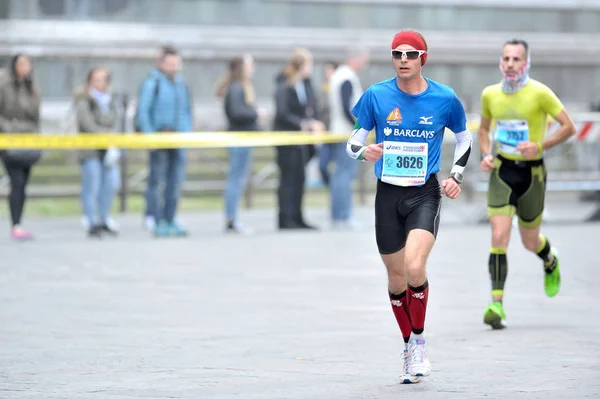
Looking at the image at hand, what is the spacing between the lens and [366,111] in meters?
8.94

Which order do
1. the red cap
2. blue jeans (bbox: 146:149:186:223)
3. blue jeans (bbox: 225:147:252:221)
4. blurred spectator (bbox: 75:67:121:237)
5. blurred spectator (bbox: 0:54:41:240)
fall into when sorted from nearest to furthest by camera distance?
the red cap < blurred spectator (bbox: 0:54:41:240) < blue jeans (bbox: 146:149:186:223) < blurred spectator (bbox: 75:67:121:237) < blue jeans (bbox: 225:147:252:221)

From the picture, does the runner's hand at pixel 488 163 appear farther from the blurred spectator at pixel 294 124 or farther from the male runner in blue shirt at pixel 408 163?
the blurred spectator at pixel 294 124

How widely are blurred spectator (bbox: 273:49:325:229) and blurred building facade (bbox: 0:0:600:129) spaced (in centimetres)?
810

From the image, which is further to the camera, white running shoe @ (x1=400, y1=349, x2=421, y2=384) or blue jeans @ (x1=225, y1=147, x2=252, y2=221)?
blue jeans @ (x1=225, y1=147, x2=252, y2=221)

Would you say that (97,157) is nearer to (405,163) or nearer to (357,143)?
(357,143)

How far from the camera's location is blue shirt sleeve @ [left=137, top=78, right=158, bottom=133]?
18266mm

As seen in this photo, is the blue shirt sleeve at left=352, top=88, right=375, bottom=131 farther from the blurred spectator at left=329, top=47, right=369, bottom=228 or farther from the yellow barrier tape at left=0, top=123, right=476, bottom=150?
the blurred spectator at left=329, top=47, right=369, bottom=228

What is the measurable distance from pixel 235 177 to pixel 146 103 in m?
1.49

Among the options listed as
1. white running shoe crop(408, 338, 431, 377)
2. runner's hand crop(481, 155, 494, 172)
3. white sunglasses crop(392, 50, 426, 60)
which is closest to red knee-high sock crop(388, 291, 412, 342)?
Answer: white running shoe crop(408, 338, 431, 377)

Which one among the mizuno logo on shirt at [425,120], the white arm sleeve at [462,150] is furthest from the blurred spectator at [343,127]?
the mizuno logo on shirt at [425,120]

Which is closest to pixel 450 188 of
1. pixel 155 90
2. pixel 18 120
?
pixel 155 90

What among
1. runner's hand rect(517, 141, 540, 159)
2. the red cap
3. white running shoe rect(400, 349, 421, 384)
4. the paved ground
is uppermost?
the red cap

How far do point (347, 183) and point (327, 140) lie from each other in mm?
628

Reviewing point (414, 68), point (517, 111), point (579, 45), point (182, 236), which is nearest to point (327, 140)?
point (182, 236)
